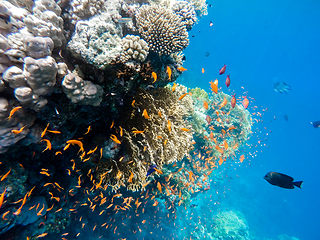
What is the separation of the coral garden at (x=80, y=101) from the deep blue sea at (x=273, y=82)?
29164 mm

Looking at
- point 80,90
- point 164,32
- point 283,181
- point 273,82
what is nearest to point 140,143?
point 80,90

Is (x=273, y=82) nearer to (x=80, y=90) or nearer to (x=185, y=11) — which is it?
(x=185, y=11)

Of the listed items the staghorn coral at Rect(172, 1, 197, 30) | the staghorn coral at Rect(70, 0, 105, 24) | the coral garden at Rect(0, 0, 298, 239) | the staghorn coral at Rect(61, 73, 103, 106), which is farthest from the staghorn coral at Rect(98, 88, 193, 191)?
the staghorn coral at Rect(172, 1, 197, 30)

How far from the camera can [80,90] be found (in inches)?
92.1

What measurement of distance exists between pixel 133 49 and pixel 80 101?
1379 mm

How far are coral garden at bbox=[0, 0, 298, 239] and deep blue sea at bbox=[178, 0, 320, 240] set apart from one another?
95.7 feet

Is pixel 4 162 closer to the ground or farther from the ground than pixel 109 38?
closer to the ground

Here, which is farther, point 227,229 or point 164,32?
point 227,229

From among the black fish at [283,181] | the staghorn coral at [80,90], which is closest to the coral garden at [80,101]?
the staghorn coral at [80,90]

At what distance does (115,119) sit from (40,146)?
63.2 inches

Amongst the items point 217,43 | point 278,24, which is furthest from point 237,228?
point 278,24

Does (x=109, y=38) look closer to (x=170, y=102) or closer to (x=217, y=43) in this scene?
(x=170, y=102)

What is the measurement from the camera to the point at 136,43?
2662mm

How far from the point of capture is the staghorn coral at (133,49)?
2.62m
